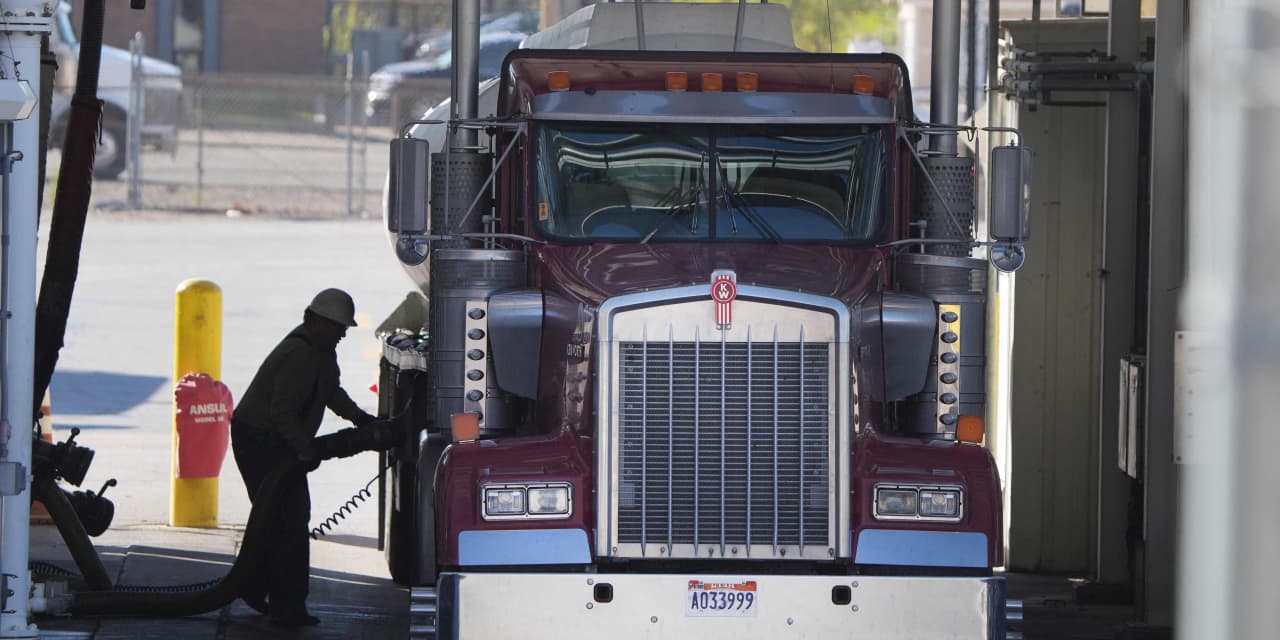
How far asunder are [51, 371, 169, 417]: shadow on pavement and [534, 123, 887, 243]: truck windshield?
931 centimetres

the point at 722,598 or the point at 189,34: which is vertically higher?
the point at 189,34

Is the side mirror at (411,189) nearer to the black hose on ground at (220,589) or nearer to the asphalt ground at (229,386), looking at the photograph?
the black hose on ground at (220,589)

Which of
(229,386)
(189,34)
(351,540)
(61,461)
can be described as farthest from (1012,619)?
(189,34)

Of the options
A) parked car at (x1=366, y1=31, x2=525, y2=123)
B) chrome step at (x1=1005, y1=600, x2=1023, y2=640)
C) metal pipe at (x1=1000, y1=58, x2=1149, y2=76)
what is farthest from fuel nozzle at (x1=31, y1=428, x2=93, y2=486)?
parked car at (x1=366, y1=31, x2=525, y2=123)

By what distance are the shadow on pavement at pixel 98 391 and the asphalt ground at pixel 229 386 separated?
19 mm

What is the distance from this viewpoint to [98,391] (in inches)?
696

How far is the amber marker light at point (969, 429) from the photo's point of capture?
7.75 meters

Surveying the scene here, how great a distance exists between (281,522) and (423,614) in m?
2.57

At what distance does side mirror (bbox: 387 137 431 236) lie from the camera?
7.89 metres

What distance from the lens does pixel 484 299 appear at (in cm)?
805

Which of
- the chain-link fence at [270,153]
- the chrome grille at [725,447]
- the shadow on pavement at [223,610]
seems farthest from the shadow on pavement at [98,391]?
the chrome grille at [725,447]

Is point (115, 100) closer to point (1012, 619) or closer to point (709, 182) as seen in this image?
point (709, 182)

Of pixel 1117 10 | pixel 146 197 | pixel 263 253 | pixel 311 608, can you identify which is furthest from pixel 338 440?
pixel 146 197

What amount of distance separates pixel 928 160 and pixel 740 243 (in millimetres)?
1036
